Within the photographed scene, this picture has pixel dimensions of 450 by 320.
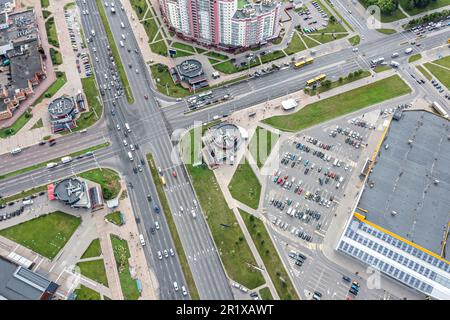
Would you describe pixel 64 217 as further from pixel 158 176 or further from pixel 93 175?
pixel 158 176

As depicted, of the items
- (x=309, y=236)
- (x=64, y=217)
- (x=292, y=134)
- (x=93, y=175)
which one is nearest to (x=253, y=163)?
(x=292, y=134)

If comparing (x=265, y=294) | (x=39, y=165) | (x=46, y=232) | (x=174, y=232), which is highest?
(x=39, y=165)

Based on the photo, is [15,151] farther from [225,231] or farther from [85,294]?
[225,231]

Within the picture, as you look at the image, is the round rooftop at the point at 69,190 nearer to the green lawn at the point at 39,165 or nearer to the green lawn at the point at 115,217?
the green lawn at the point at 115,217

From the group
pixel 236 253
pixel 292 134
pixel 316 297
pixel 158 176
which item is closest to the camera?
pixel 316 297

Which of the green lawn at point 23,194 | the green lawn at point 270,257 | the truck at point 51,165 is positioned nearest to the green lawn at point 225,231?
the green lawn at point 270,257

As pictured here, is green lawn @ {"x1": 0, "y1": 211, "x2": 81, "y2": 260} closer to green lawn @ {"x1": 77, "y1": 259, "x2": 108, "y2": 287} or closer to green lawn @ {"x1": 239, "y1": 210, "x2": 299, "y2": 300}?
green lawn @ {"x1": 77, "y1": 259, "x2": 108, "y2": 287}

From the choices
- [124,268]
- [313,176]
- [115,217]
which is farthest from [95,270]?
[313,176]
